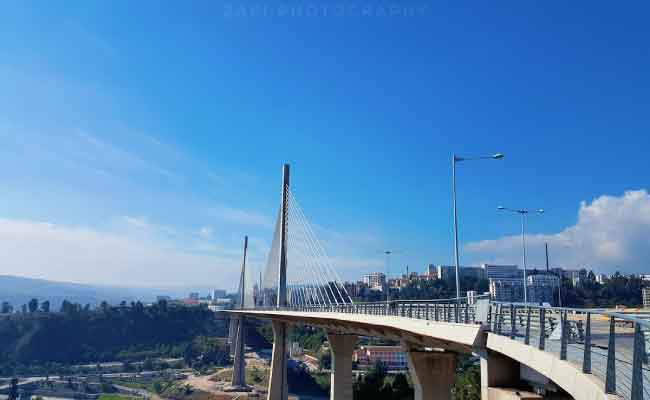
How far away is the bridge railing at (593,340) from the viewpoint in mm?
6539

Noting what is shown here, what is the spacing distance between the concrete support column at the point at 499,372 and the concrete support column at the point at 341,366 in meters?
22.9

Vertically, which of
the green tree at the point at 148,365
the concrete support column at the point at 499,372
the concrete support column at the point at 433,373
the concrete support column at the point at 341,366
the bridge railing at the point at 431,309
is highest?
the bridge railing at the point at 431,309

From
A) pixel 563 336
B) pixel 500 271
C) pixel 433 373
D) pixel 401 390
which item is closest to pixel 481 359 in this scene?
pixel 563 336

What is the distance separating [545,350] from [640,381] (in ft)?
12.5

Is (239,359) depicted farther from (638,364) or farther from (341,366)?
(638,364)

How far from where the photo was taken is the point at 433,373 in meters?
21.9

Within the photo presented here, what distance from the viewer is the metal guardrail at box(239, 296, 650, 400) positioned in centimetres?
666

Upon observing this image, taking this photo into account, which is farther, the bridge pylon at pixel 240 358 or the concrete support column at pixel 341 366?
the bridge pylon at pixel 240 358

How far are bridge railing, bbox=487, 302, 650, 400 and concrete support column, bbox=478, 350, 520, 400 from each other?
664mm

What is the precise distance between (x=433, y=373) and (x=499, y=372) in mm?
9297

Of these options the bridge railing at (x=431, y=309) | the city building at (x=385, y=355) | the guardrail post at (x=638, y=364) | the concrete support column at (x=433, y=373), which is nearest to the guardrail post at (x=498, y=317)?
the bridge railing at (x=431, y=309)

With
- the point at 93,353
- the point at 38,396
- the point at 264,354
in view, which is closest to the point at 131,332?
the point at 93,353

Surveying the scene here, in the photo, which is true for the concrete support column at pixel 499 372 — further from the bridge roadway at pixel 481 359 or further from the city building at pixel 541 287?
the city building at pixel 541 287

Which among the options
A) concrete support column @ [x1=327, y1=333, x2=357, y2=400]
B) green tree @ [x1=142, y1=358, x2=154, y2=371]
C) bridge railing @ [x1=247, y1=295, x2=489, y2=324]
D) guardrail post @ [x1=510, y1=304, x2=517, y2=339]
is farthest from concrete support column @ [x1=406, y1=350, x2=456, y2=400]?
green tree @ [x1=142, y1=358, x2=154, y2=371]
